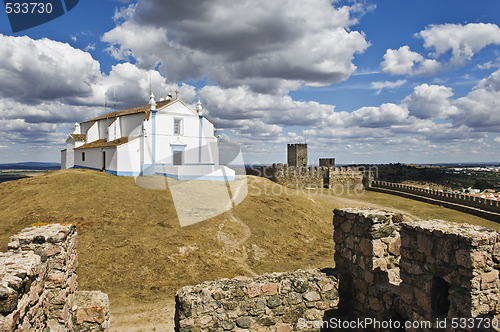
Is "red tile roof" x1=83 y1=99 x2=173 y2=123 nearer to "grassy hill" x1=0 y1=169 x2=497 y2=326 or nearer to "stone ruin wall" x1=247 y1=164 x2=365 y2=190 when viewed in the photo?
"grassy hill" x1=0 y1=169 x2=497 y2=326

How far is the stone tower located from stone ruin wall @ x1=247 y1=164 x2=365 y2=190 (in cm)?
440

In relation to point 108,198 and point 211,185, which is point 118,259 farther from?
point 211,185

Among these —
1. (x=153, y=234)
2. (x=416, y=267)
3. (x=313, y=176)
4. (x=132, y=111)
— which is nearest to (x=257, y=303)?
(x=416, y=267)

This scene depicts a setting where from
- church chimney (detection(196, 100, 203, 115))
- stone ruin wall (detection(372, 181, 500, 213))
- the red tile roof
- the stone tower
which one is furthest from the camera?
the stone tower

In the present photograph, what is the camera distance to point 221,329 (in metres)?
5.76

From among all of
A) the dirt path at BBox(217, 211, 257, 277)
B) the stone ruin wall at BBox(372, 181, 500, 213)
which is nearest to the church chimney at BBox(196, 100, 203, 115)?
the dirt path at BBox(217, 211, 257, 277)

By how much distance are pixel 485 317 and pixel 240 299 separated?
3.68 meters

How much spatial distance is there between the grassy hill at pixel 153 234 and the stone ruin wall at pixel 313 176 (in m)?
15.2

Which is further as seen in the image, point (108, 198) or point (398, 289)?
point (108, 198)

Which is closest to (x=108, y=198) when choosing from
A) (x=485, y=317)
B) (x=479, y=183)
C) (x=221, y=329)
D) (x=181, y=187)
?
(x=181, y=187)

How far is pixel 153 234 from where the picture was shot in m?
16.0

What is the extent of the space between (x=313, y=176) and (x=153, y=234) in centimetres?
2941

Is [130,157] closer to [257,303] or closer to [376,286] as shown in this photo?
[257,303]

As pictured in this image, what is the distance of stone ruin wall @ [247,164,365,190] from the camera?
40.5 meters
